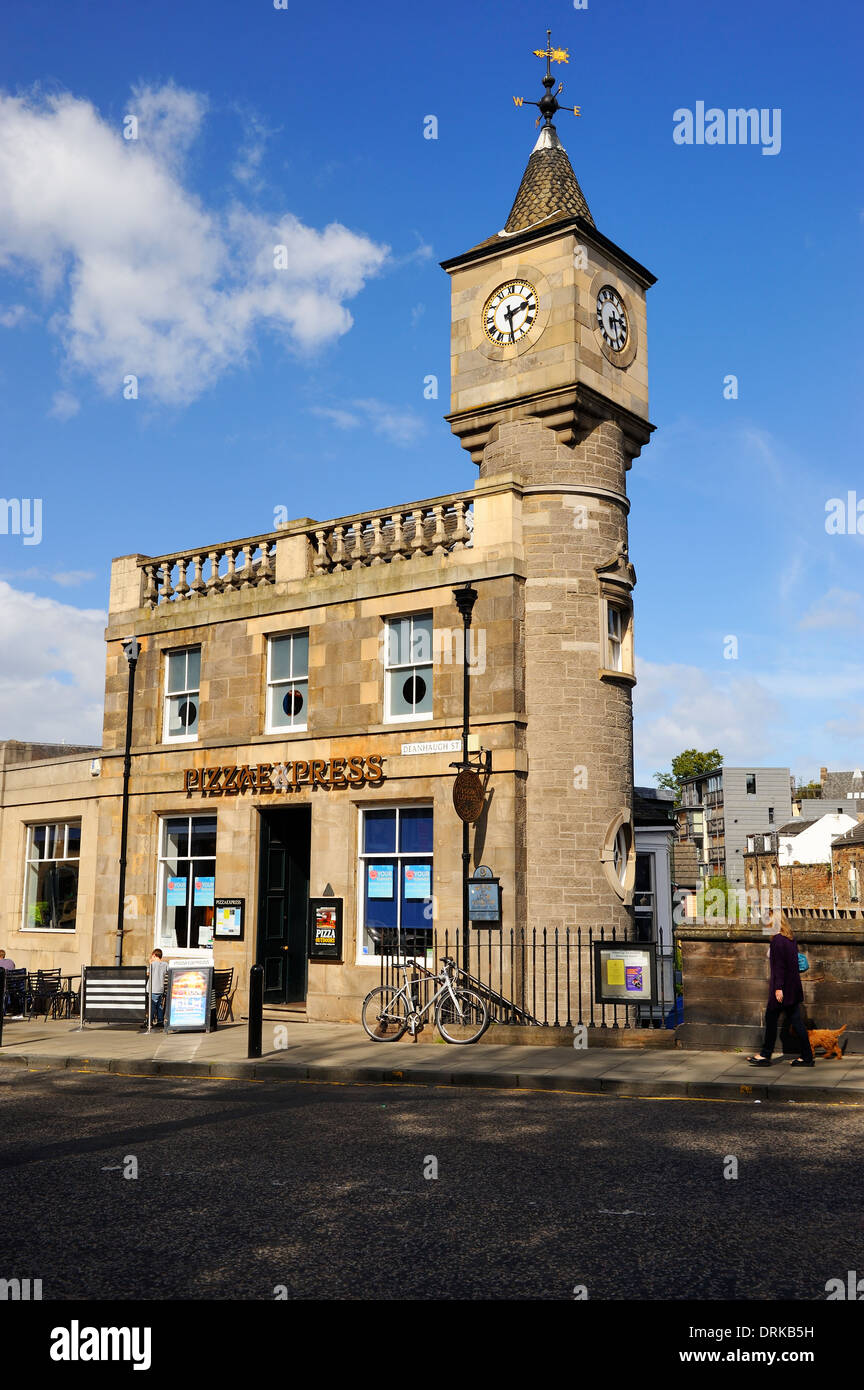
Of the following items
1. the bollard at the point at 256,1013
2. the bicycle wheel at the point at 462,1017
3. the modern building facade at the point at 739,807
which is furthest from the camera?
the modern building facade at the point at 739,807

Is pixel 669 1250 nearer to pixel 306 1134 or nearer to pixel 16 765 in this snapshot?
pixel 306 1134

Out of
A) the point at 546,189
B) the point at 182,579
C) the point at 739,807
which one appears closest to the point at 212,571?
the point at 182,579

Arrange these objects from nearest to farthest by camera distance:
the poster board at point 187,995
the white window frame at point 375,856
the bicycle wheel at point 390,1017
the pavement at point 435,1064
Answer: the pavement at point 435,1064, the bicycle wheel at point 390,1017, the poster board at point 187,995, the white window frame at point 375,856

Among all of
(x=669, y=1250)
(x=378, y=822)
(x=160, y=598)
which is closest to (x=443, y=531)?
(x=378, y=822)

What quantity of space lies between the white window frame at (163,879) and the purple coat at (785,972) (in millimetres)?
11360

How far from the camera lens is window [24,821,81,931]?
25.3m

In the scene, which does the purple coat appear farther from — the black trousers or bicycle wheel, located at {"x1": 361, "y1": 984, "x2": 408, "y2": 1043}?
bicycle wheel, located at {"x1": 361, "y1": 984, "x2": 408, "y2": 1043}

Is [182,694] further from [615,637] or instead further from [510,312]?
[510,312]

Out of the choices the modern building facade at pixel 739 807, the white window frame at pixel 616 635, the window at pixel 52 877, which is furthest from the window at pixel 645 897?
the modern building facade at pixel 739 807

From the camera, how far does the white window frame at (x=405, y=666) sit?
774 inches

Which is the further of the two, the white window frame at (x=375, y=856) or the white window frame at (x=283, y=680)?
the white window frame at (x=283, y=680)

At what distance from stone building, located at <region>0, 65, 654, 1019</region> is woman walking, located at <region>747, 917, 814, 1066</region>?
15.6ft

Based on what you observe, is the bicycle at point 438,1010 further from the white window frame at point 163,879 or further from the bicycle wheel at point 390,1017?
the white window frame at point 163,879
